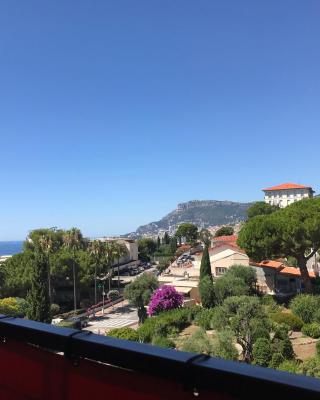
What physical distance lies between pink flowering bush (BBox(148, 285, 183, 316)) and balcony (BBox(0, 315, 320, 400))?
118 ft

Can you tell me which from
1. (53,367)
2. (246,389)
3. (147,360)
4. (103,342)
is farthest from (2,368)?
(246,389)

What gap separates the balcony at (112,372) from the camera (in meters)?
1.56

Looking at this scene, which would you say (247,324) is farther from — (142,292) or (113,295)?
(113,295)

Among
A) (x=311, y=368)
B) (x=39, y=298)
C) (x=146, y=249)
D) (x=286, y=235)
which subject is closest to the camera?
(x=311, y=368)

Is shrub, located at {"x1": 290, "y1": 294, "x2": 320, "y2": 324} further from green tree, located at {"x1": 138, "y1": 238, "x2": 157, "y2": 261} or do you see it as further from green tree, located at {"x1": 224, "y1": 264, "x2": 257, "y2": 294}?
green tree, located at {"x1": 138, "y1": 238, "x2": 157, "y2": 261}

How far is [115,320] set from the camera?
45312 mm

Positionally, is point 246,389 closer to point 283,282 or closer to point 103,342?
point 103,342

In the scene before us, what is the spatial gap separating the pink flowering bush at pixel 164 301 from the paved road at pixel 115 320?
5.28m

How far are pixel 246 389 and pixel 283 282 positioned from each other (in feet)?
154

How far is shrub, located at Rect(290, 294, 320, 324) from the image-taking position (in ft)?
99.8

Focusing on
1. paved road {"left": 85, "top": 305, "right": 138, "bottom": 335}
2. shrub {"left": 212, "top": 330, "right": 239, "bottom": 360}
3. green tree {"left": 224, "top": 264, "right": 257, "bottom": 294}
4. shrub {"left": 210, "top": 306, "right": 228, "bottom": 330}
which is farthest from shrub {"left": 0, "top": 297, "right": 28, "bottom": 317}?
shrub {"left": 212, "top": 330, "right": 239, "bottom": 360}

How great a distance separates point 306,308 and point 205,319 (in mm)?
7337

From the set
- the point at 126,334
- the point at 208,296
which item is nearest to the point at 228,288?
the point at 208,296

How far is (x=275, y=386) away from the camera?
148cm
